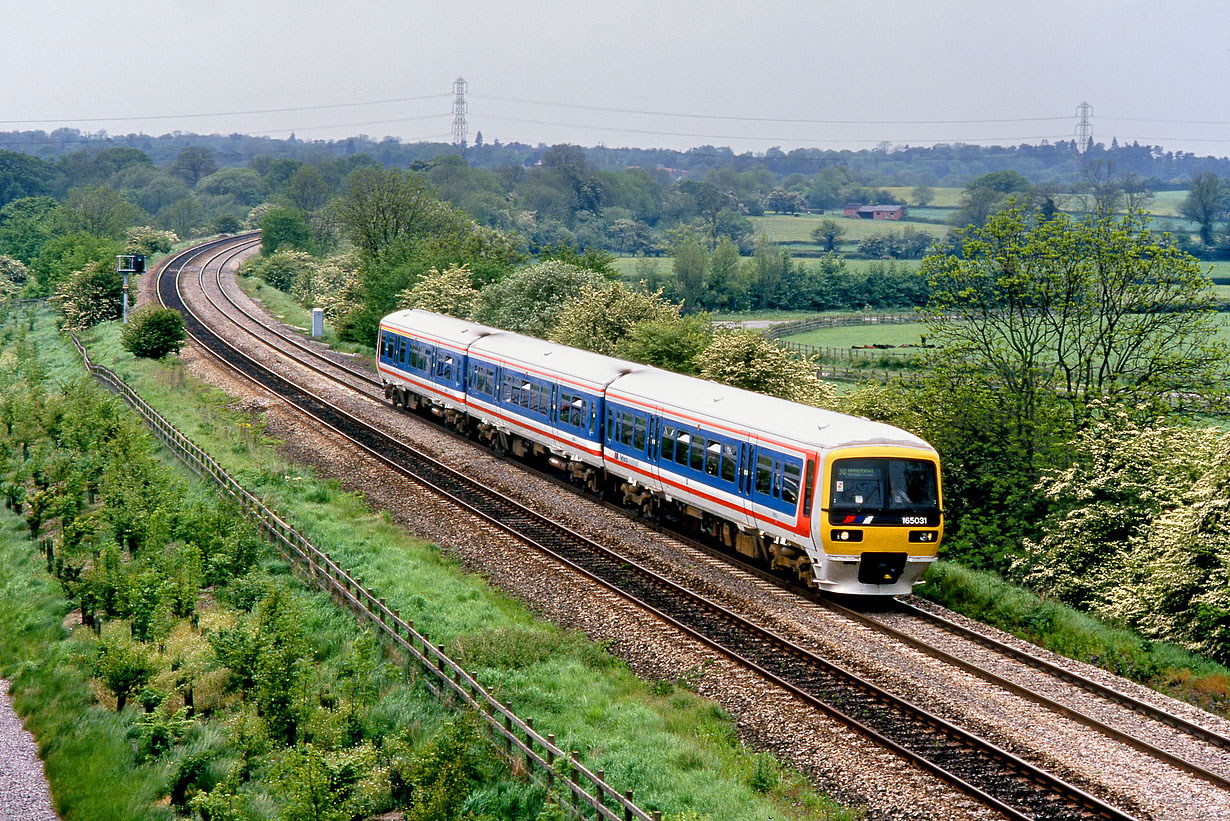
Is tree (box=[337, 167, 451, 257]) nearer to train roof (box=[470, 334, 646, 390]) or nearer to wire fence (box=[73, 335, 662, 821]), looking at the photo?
train roof (box=[470, 334, 646, 390])

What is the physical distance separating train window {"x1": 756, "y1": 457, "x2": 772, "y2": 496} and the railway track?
2.41 metres

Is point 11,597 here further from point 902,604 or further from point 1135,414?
point 1135,414

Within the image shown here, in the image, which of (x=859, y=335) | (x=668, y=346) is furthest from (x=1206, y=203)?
(x=668, y=346)

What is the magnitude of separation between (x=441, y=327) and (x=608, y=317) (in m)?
7.60

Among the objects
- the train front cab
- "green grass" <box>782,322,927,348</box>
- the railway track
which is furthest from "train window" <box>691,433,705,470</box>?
"green grass" <box>782,322,927,348</box>

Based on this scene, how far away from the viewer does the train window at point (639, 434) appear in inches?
1083

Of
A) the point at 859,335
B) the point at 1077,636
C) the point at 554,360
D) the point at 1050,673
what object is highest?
the point at 554,360

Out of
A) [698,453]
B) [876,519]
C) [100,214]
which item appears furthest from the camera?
[100,214]

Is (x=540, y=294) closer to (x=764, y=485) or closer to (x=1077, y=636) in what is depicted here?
(x=764, y=485)

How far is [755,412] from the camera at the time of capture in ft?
78.4

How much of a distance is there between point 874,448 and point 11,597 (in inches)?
719

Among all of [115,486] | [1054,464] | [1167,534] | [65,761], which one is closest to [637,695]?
[65,761]

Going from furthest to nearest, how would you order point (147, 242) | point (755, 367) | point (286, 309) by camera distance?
1. point (147, 242)
2. point (286, 309)
3. point (755, 367)

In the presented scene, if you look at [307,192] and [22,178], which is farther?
[22,178]
